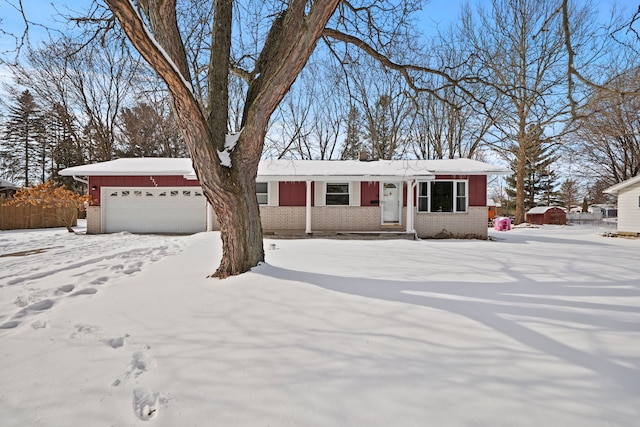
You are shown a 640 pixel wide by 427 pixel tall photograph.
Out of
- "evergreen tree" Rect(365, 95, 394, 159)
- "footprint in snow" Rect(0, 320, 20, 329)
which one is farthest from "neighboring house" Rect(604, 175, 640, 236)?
"footprint in snow" Rect(0, 320, 20, 329)

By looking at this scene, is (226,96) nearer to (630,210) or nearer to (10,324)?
(10,324)

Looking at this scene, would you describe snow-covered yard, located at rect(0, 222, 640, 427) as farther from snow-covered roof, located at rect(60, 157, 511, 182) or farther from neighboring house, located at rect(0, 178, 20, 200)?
neighboring house, located at rect(0, 178, 20, 200)

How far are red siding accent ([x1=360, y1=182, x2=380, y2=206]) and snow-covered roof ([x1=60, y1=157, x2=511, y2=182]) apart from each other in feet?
2.07

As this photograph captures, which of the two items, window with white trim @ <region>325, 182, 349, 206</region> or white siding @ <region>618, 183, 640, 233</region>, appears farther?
white siding @ <region>618, 183, 640, 233</region>

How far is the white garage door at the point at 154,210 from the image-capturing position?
13.6 meters

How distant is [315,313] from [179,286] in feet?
6.85

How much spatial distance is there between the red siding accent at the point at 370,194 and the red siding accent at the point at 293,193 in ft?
6.73

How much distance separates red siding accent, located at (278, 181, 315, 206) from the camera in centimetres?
1262

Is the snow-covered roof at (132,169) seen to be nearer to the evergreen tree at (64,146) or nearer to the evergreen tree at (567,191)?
the evergreen tree at (64,146)

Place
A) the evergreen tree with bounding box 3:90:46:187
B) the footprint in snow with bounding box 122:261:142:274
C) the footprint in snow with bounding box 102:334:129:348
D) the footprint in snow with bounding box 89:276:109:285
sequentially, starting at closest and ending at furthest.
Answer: the footprint in snow with bounding box 102:334:129:348 < the footprint in snow with bounding box 89:276:109:285 < the footprint in snow with bounding box 122:261:142:274 < the evergreen tree with bounding box 3:90:46:187

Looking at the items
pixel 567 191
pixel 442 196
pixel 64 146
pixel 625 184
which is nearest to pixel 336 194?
pixel 442 196

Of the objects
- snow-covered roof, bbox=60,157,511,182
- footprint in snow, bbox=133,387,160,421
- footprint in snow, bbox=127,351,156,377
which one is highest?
snow-covered roof, bbox=60,157,511,182

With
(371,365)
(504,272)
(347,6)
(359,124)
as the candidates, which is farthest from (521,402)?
(359,124)

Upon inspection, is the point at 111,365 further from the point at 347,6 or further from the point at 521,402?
the point at 347,6
